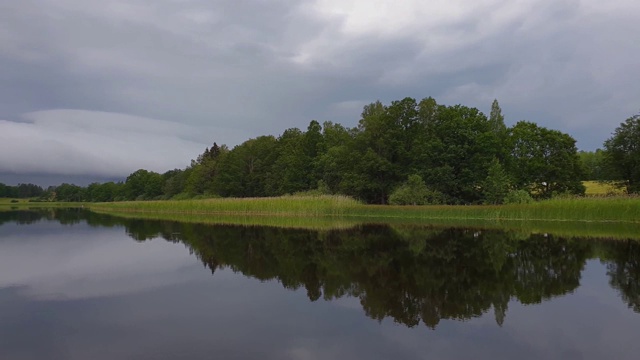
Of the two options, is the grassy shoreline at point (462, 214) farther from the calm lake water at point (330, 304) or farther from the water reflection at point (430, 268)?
the calm lake water at point (330, 304)

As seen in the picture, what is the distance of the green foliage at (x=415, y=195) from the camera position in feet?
146

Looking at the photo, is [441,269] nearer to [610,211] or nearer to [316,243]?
[316,243]

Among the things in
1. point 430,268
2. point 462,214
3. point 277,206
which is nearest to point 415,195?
point 462,214

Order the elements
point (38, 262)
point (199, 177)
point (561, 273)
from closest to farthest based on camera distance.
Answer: point (561, 273) < point (38, 262) < point (199, 177)

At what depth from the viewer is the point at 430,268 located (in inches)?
535

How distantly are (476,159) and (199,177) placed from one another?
216 feet

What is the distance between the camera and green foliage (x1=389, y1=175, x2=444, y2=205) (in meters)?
44.4

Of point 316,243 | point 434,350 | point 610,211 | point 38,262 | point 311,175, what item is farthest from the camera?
point 311,175

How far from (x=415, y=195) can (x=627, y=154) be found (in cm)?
2330

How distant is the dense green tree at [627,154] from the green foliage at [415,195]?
1920 centimetres

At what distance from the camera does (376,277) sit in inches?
484

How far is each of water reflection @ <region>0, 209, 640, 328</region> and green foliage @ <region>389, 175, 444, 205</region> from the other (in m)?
20.9

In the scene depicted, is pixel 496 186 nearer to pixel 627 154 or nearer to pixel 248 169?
pixel 627 154

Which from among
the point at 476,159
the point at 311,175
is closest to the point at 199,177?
the point at 311,175
